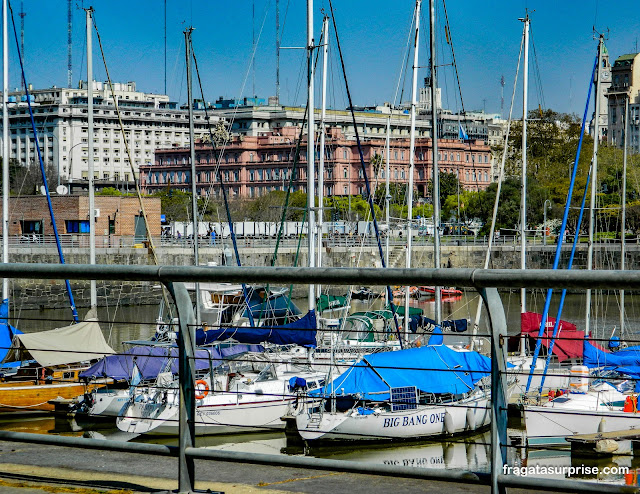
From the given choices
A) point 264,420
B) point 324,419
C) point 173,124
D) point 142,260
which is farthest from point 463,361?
point 173,124

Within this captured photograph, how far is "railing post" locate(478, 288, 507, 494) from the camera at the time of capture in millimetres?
3420

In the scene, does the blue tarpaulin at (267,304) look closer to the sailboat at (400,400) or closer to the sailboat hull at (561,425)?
the sailboat at (400,400)

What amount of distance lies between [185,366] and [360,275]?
82 centimetres

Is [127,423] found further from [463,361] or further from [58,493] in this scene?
[58,493]

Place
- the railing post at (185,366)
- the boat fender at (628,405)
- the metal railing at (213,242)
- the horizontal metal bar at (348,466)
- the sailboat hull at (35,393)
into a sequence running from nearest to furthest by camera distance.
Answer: the horizontal metal bar at (348,466) < the railing post at (185,366) < the boat fender at (628,405) < the sailboat hull at (35,393) < the metal railing at (213,242)

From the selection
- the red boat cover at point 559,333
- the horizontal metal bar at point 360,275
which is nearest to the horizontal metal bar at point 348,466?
the horizontal metal bar at point 360,275

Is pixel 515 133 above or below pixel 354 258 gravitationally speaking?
above

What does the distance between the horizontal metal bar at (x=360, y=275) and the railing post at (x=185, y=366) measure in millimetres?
86

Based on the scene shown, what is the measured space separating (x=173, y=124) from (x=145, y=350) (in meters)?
160

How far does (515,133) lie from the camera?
83750 millimetres

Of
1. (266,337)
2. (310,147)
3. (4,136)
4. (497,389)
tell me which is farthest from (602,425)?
(4,136)

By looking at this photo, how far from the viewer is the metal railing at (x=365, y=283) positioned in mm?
3303

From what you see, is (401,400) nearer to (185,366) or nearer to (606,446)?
(606,446)

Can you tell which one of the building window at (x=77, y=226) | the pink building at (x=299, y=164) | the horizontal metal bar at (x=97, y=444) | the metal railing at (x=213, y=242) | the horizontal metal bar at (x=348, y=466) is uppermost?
the pink building at (x=299, y=164)
